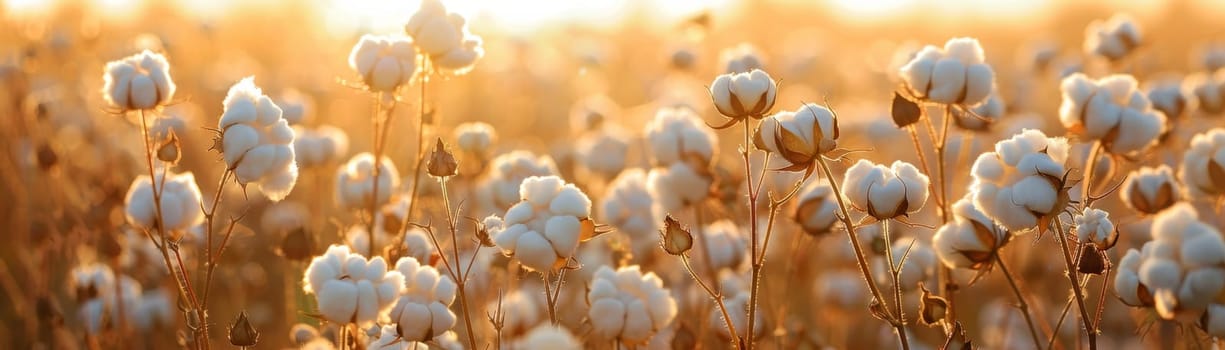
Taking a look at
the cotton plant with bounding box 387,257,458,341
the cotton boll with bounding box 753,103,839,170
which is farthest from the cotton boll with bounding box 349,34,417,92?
the cotton boll with bounding box 753,103,839,170

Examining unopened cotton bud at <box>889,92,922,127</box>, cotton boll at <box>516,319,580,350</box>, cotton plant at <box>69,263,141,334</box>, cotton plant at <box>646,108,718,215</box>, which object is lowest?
cotton boll at <box>516,319,580,350</box>

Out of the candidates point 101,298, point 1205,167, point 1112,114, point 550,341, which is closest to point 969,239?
point 1112,114

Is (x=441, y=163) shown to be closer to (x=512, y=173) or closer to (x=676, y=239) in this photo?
(x=676, y=239)

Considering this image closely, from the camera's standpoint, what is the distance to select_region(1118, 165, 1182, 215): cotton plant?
317 cm

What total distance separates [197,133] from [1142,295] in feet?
24.6

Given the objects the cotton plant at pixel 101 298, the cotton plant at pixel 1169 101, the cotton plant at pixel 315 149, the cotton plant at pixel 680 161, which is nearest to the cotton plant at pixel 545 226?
the cotton plant at pixel 680 161

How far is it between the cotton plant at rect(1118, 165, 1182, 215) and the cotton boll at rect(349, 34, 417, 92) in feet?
6.84

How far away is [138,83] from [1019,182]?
221 cm

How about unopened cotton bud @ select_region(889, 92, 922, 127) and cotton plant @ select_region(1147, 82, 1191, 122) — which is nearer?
unopened cotton bud @ select_region(889, 92, 922, 127)

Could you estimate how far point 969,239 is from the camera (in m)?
2.50

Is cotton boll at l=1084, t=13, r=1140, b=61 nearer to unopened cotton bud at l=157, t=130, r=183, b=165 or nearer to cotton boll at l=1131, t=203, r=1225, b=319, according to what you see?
cotton boll at l=1131, t=203, r=1225, b=319

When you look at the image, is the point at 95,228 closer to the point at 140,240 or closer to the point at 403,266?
the point at 140,240

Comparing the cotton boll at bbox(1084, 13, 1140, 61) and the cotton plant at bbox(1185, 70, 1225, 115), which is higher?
the cotton boll at bbox(1084, 13, 1140, 61)

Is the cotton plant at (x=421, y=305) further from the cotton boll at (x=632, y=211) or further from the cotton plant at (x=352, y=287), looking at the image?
the cotton boll at (x=632, y=211)
